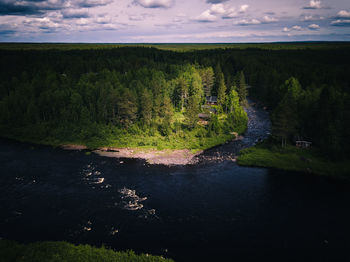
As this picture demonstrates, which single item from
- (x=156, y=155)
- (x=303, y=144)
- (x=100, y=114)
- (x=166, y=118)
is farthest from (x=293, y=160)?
(x=100, y=114)

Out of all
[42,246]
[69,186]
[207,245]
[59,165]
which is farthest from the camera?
[59,165]

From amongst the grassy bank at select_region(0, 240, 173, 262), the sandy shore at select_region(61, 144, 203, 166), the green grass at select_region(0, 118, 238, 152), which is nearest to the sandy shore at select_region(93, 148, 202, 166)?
the sandy shore at select_region(61, 144, 203, 166)

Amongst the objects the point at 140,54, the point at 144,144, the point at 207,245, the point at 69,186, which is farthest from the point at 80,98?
the point at 140,54

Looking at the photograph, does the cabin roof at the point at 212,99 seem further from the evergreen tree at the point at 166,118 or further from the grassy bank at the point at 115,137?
the evergreen tree at the point at 166,118

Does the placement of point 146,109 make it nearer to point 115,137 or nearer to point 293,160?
point 115,137

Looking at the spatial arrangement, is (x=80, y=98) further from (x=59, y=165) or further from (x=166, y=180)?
(x=166, y=180)
